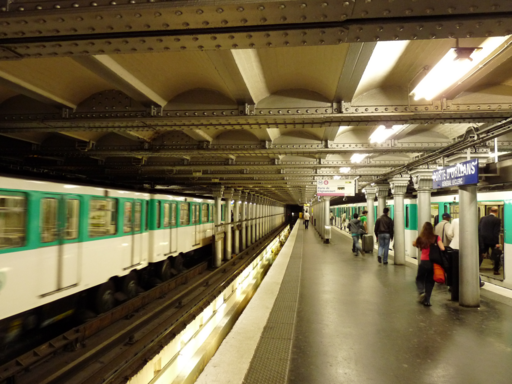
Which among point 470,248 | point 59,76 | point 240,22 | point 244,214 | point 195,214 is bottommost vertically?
point 470,248

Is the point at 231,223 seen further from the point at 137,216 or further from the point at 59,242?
the point at 59,242

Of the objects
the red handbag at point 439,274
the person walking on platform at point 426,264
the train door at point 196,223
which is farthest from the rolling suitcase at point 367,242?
the red handbag at point 439,274

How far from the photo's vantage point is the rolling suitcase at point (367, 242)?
1372cm

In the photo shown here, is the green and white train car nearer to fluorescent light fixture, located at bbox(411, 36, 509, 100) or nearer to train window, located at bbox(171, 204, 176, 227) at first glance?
train window, located at bbox(171, 204, 176, 227)

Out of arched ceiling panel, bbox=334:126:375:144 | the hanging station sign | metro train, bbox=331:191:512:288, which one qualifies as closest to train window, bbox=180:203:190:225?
the hanging station sign

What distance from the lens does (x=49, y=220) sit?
521 cm

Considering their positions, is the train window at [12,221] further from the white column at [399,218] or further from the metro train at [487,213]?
the white column at [399,218]

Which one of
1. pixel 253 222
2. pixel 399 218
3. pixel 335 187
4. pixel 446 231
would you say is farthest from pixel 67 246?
pixel 253 222

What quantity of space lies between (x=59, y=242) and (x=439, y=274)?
667 centimetres

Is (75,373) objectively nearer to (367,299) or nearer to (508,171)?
(367,299)

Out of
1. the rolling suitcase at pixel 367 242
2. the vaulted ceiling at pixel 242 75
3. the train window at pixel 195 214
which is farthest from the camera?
the rolling suitcase at pixel 367 242

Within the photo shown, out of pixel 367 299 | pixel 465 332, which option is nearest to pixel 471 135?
pixel 465 332

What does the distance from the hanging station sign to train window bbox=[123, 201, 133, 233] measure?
6434 millimetres

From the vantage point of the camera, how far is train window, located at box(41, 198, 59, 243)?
506 cm
